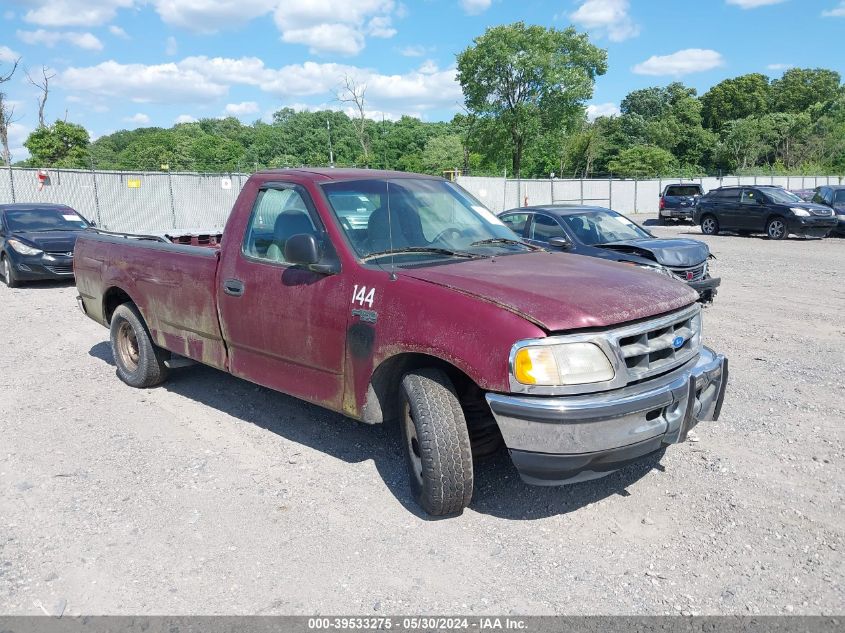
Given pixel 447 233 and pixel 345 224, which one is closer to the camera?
pixel 345 224

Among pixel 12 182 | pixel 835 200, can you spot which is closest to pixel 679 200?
pixel 835 200

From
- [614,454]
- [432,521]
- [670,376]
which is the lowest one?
[432,521]

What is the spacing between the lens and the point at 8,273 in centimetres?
1268

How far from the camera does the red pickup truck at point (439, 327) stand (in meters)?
3.20

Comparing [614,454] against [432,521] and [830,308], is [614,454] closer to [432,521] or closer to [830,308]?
[432,521]

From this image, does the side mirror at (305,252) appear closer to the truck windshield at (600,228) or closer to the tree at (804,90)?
the truck windshield at (600,228)

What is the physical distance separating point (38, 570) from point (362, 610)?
1667 mm

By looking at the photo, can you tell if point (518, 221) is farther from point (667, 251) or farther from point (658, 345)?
point (658, 345)

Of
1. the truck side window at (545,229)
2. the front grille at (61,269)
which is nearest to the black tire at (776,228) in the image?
the truck side window at (545,229)

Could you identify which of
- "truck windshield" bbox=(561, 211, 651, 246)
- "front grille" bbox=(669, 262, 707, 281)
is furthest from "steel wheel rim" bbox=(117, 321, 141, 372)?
"front grille" bbox=(669, 262, 707, 281)

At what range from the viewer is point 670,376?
3527mm

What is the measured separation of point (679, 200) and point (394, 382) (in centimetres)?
2759

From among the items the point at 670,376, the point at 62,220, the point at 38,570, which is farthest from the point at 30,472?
the point at 62,220

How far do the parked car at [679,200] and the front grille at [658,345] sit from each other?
2675 centimetres
